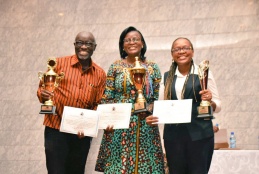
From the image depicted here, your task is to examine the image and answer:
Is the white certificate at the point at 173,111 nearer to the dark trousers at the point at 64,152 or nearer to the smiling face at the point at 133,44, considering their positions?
the smiling face at the point at 133,44

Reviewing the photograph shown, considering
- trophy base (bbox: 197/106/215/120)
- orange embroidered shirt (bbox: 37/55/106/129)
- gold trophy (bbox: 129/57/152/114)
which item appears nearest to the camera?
trophy base (bbox: 197/106/215/120)

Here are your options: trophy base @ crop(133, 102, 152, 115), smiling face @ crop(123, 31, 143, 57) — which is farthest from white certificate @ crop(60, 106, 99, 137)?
smiling face @ crop(123, 31, 143, 57)

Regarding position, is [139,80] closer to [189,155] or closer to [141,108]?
[141,108]

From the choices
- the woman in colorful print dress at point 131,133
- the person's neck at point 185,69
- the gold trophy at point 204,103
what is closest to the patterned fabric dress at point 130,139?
the woman in colorful print dress at point 131,133

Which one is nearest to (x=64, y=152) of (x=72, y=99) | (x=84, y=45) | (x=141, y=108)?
(x=72, y=99)

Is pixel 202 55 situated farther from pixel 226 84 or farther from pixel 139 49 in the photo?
pixel 139 49

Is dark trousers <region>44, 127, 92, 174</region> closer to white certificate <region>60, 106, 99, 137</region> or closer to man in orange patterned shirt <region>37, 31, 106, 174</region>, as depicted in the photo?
man in orange patterned shirt <region>37, 31, 106, 174</region>

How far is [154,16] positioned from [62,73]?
306 cm

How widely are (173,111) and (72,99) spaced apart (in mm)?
965

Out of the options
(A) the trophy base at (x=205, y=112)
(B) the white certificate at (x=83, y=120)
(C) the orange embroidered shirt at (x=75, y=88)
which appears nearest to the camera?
(A) the trophy base at (x=205, y=112)

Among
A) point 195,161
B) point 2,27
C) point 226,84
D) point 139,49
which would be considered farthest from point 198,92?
point 2,27

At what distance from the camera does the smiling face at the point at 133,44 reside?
360cm

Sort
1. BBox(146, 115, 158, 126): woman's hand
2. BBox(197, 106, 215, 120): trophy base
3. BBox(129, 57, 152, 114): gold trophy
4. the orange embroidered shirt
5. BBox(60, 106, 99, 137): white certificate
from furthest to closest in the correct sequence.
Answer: the orange embroidered shirt < BBox(60, 106, 99, 137): white certificate < BBox(129, 57, 152, 114): gold trophy < BBox(146, 115, 158, 126): woman's hand < BBox(197, 106, 215, 120): trophy base

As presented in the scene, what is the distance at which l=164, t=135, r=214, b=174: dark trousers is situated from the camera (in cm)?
300
